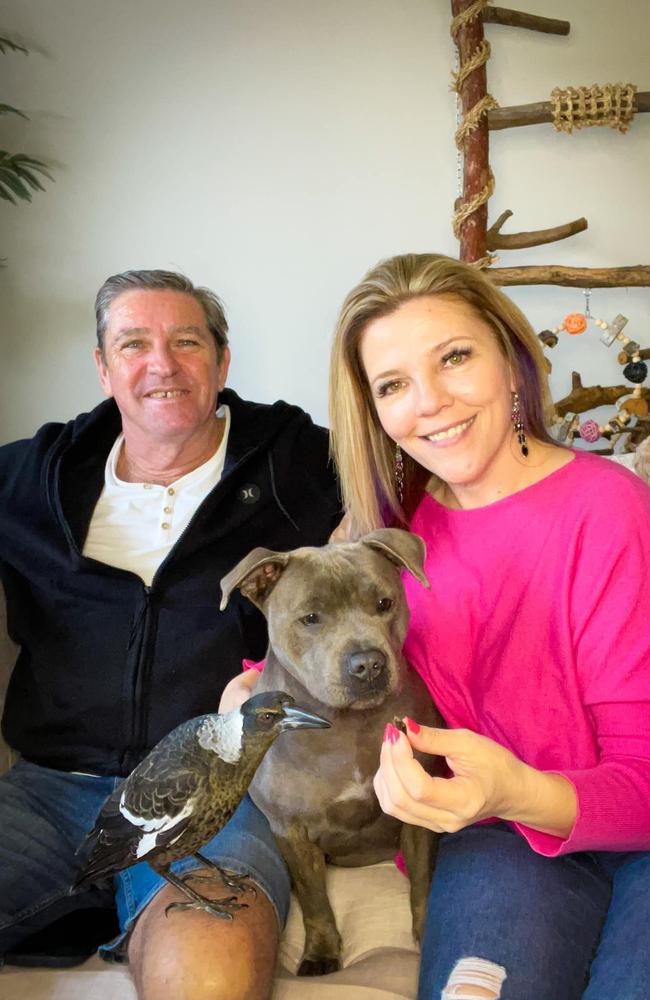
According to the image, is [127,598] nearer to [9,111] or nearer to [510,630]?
[510,630]

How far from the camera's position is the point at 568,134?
2.82 metres

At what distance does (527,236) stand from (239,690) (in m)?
1.75

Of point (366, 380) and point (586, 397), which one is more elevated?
point (366, 380)

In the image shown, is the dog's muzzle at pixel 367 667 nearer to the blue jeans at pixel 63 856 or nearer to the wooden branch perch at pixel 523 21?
the blue jeans at pixel 63 856

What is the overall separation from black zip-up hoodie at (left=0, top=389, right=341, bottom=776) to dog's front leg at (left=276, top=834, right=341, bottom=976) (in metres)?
0.47

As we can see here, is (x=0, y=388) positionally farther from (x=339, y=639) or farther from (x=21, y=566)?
(x=339, y=639)

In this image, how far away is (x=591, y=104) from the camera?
8.71 ft

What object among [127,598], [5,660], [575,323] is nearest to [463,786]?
[127,598]

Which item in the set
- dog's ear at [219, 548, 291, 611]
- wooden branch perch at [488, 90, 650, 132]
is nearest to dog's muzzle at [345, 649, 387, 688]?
dog's ear at [219, 548, 291, 611]

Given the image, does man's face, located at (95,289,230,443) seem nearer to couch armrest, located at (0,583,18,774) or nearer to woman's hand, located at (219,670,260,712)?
couch armrest, located at (0,583,18,774)

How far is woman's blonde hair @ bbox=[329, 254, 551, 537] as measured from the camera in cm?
148

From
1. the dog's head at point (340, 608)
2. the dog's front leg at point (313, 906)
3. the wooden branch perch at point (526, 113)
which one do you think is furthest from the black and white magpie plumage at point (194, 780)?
the wooden branch perch at point (526, 113)

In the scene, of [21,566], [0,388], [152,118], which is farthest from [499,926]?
[152,118]

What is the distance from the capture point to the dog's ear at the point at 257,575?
1.30 m
